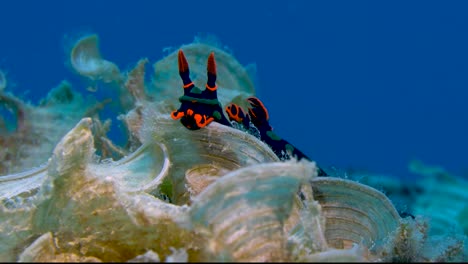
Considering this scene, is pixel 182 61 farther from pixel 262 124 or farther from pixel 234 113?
pixel 262 124

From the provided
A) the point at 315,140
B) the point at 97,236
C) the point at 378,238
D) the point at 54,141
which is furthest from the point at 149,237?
the point at 315,140

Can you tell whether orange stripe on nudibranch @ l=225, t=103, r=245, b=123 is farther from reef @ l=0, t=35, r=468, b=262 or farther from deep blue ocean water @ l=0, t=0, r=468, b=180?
deep blue ocean water @ l=0, t=0, r=468, b=180

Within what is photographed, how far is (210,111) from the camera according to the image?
87.5 inches

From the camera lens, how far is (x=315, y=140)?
14430 millimetres

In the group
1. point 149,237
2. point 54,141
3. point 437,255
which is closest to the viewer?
point 149,237

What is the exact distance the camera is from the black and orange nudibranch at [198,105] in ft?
6.79

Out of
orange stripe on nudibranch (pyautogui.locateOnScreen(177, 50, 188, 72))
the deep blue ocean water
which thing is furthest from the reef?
the deep blue ocean water

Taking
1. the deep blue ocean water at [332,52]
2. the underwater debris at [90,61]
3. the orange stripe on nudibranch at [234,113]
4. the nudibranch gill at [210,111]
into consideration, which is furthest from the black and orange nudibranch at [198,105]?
the deep blue ocean water at [332,52]

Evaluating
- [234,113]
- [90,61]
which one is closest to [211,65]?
[234,113]

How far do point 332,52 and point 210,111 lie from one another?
44.2ft

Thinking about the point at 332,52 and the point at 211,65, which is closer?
the point at 211,65

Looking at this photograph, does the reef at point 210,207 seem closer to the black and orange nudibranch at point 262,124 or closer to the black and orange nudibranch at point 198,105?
the black and orange nudibranch at point 198,105

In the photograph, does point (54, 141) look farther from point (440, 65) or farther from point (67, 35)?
point (440, 65)

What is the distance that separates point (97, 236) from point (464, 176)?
1.74 meters
